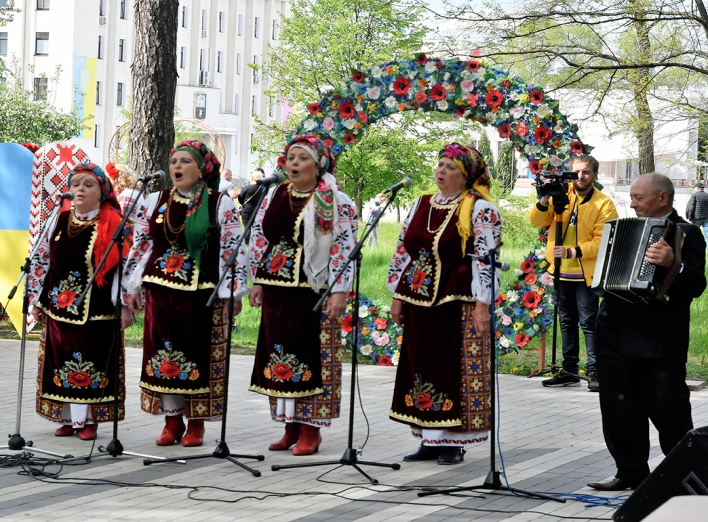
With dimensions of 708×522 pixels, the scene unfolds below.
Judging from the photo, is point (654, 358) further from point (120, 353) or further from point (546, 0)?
point (546, 0)

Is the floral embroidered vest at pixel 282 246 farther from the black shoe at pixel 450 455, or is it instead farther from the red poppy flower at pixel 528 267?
the red poppy flower at pixel 528 267

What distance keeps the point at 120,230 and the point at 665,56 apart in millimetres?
10465

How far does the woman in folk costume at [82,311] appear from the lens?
721 centimetres

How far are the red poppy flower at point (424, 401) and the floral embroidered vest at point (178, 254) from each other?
1505 millimetres

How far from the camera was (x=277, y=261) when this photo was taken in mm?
6895

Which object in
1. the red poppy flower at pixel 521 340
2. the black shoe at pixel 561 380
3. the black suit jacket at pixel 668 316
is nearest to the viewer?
the black suit jacket at pixel 668 316

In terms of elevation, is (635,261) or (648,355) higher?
(635,261)

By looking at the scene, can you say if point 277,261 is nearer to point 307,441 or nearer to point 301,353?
point 301,353

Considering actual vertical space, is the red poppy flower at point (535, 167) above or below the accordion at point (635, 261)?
above

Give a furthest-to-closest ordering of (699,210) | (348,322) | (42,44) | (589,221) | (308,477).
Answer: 1. (42,44)
2. (699,210)
3. (348,322)
4. (589,221)
5. (308,477)

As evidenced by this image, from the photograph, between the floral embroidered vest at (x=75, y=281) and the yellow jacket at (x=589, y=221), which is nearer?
the floral embroidered vest at (x=75, y=281)

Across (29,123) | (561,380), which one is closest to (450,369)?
(561,380)

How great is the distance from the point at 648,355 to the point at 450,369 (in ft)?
4.30

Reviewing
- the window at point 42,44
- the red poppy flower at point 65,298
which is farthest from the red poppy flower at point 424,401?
the window at point 42,44
